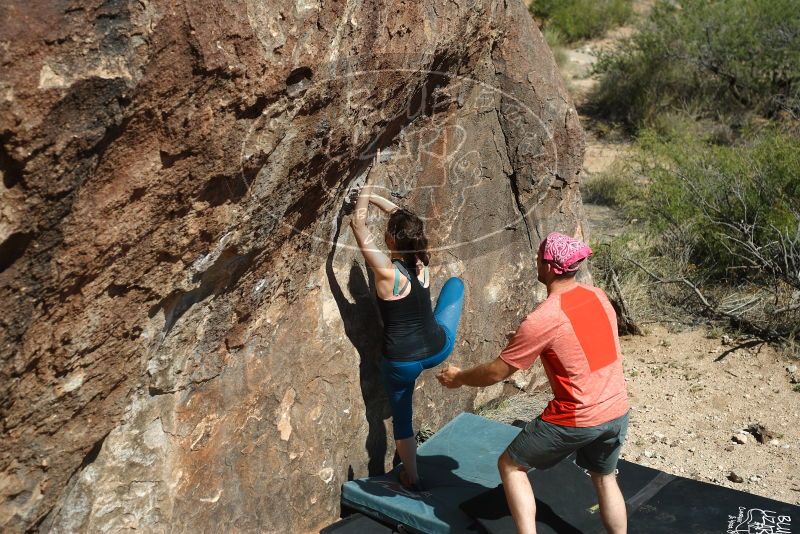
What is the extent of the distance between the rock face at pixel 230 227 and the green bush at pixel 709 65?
23.0 feet

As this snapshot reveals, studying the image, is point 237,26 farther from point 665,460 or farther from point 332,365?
point 665,460

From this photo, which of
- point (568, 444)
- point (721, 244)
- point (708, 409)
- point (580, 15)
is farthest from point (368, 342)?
point (580, 15)

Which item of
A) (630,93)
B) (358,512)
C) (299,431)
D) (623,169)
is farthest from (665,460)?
(630,93)

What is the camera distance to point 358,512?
4.07 m

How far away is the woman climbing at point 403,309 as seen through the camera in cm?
387

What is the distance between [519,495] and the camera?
349cm

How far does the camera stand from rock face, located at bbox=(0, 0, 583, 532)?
241 centimetres

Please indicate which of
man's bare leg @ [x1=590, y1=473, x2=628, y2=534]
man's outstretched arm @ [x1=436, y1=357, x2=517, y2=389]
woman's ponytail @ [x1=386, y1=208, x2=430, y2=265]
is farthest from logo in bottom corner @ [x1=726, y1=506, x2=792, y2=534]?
woman's ponytail @ [x1=386, y1=208, x2=430, y2=265]

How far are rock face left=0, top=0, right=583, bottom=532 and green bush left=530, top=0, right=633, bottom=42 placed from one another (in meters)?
9.75

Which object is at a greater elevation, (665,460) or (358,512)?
(358,512)

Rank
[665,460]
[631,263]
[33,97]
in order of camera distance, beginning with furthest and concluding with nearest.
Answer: [631,263] → [665,460] → [33,97]

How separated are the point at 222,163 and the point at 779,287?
4.96 m

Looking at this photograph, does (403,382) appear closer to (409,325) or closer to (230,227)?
(409,325)

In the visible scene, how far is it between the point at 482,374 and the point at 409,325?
63 centimetres
